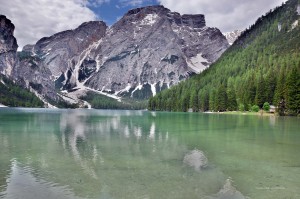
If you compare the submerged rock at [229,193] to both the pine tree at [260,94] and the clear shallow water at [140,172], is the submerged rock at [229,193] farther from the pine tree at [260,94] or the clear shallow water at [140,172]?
the pine tree at [260,94]

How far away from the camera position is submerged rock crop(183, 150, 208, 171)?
24550 mm

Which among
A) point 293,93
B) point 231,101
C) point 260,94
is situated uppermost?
point 260,94

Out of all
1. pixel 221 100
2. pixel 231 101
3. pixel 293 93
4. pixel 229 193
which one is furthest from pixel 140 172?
pixel 221 100

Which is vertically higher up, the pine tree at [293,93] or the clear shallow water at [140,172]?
the pine tree at [293,93]

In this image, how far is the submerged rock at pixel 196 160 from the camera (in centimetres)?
2455

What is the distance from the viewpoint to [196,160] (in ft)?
87.5

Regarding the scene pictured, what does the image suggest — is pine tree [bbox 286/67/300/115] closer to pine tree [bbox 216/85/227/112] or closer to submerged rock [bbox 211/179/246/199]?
pine tree [bbox 216/85/227/112]

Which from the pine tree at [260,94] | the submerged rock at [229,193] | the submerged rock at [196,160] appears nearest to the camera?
the submerged rock at [229,193]

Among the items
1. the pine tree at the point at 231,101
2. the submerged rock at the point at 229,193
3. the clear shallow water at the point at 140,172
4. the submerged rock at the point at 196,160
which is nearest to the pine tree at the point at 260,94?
the pine tree at the point at 231,101

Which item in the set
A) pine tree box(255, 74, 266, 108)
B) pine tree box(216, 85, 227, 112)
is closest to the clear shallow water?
pine tree box(255, 74, 266, 108)

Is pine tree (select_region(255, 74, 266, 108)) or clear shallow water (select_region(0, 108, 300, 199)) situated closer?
clear shallow water (select_region(0, 108, 300, 199))

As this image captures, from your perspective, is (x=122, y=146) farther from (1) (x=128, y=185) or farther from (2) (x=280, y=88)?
(2) (x=280, y=88)

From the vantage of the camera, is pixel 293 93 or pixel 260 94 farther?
pixel 260 94

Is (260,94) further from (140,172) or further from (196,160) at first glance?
(140,172)
